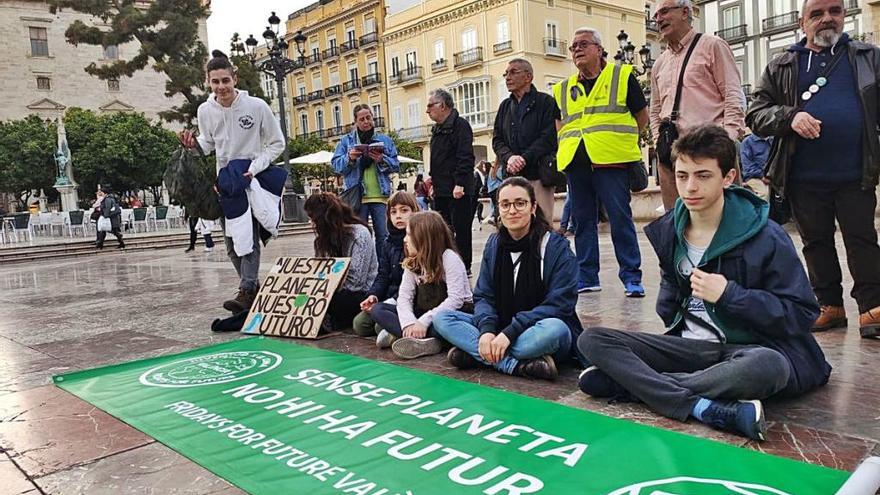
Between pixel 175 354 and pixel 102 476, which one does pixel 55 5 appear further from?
pixel 102 476

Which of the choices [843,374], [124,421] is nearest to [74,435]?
[124,421]

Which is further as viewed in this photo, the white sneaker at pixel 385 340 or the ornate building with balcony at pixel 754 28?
the ornate building with balcony at pixel 754 28

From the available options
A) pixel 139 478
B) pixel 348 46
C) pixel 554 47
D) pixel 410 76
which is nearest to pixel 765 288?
pixel 139 478

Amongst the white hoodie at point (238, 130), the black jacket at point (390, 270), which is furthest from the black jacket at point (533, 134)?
the white hoodie at point (238, 130)

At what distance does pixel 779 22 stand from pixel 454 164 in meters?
36.7

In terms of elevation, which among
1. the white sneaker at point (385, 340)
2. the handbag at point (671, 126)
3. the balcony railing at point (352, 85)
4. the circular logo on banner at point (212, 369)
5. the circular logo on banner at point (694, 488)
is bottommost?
the circular logo on banner at point (694, 488)

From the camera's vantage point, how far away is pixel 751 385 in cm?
221

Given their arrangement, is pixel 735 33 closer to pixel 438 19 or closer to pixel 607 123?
pixel 438 19

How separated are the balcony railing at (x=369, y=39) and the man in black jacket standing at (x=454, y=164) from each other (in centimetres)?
3911

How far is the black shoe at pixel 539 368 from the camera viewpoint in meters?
2.87

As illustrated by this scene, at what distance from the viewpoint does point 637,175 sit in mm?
4633

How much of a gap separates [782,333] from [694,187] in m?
0.59

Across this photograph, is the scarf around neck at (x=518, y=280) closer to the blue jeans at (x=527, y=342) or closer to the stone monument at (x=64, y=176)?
the blue jeans at (x=527, y=342)

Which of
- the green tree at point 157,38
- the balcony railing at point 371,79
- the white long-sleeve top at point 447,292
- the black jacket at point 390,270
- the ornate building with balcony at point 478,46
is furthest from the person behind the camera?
the balcony railing at point 371,79
